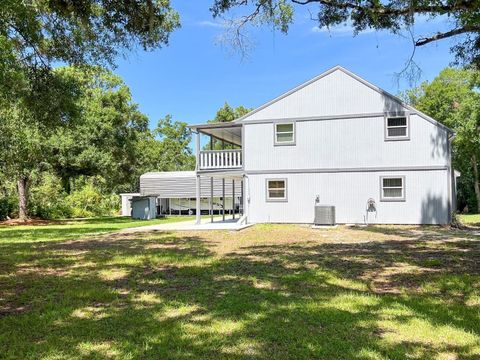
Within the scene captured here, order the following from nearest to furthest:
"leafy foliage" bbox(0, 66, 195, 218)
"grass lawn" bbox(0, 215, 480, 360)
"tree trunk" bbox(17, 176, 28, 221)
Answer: "grass lawn" bbox(0, 215, 480, 360)
"leafy foliage" bbox(0, 66, 195, 218)
"tree trunk" bbox(17, 176, 28, 221)

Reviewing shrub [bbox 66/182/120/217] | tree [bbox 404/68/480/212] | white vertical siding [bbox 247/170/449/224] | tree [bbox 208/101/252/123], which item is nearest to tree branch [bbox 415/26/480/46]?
white vertical siding [bbox 247/170/449/224]

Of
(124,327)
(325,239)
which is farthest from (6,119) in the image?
(124,327)

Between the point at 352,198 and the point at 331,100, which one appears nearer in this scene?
the point at 352,198

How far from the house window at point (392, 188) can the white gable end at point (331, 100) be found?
2.76 metres

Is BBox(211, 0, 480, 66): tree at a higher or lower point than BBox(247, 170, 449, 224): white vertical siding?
higher

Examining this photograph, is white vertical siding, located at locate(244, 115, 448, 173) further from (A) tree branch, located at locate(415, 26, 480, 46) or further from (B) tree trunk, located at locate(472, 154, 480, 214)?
(B) tree trunk, located at locate(472, 154, 480, 214)

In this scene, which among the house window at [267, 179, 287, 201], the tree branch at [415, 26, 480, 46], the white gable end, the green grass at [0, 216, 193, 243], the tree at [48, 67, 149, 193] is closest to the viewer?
the tree branch at [415, 26, 480, 46]

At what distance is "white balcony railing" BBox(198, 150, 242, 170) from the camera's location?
19.2 metres

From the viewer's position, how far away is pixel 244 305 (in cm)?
536

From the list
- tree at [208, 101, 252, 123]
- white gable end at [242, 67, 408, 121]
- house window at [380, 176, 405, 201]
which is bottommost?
house window at [380, 176, 405, 201]

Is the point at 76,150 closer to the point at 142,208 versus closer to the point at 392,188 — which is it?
the point at 142,208

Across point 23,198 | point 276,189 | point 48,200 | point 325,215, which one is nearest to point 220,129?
point 276,189

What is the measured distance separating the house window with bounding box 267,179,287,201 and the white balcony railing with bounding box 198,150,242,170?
1661mm

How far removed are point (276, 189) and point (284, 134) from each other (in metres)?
2.40
